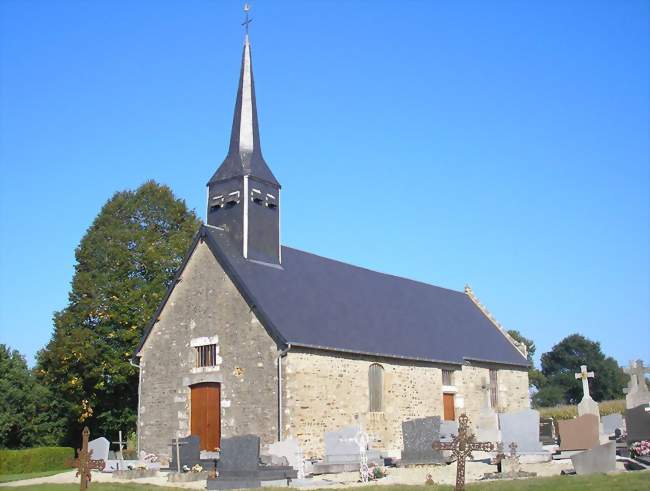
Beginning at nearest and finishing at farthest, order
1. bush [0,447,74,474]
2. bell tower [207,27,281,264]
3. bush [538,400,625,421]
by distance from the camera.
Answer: bell tower [207,27,281,264] < bush [0,447,74,474] < bush [538,400,625,421]

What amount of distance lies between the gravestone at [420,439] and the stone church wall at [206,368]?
456 cm

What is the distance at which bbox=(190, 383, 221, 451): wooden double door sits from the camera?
25.1 metres

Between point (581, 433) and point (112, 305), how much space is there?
24278 millimetres

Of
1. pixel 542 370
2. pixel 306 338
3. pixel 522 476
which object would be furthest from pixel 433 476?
pixel 542 370

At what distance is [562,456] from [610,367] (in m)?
57.2

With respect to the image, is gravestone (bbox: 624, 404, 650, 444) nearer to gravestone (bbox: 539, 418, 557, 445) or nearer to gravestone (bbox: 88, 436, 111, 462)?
gravestone (bbox: 539, 418, 557, 445)

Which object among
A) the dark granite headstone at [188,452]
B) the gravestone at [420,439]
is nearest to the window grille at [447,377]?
the gravestone at [420,439]

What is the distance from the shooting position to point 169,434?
26.4m

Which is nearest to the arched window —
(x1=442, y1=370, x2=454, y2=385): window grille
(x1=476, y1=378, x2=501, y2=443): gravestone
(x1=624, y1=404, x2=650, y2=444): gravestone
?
(x1=476, y1=378, x2=501, y2=443): gravestone

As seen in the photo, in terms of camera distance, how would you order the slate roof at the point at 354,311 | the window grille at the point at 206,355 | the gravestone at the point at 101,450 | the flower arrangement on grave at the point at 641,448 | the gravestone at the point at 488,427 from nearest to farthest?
1. the flower arrangement on grave at the point at 641,448
2. the gravestone at the point at 488,427
3. the gravestone at the point at 101,450
4. the slate roof at the point at 354,311
5. the window grille at the point at 206,355

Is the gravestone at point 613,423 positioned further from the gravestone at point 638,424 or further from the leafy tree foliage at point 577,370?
the leafy tree foliage at point 577,370

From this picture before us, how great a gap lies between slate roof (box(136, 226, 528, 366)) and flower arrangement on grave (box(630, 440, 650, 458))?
10226 mm

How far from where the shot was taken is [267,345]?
949 inches

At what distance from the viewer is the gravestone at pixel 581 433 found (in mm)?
20062
